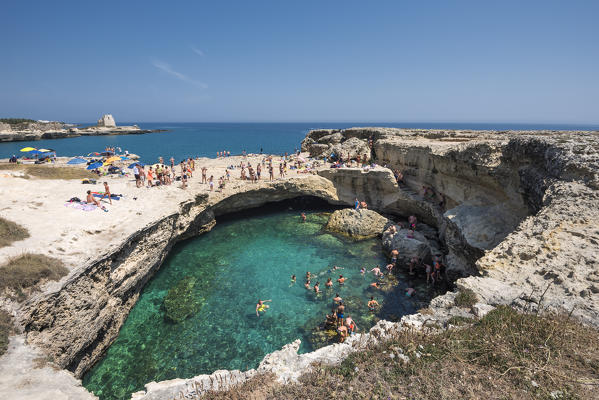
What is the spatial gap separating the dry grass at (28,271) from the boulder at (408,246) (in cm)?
1506

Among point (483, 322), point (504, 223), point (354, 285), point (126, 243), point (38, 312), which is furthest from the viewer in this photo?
point (354, 285)

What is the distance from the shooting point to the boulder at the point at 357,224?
1903 centimetres

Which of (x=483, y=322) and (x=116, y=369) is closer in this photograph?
(x=483, y=322)

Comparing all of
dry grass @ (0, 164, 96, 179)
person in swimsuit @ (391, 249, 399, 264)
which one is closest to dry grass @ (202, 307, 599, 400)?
person in swimsuit @ (391, 249, 399, 264)

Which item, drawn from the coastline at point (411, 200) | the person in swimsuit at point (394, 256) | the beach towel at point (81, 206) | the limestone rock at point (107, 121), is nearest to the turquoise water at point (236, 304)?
the person in swimsuit at point (394, 256)

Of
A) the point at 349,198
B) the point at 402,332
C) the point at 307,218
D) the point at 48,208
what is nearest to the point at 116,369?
the point at 48,208

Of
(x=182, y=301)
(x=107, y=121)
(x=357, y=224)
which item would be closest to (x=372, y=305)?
(x=357, y=224)

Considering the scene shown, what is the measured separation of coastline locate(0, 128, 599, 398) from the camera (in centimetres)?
746

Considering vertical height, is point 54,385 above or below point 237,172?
below

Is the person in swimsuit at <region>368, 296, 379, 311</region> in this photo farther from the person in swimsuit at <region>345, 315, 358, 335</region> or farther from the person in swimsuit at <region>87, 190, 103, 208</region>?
the person in swimsuit at <region>87, 190, 103, 208</region>

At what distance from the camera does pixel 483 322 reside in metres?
5.91

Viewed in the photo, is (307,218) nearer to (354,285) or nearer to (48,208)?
(354,285)

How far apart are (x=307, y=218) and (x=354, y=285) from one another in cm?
910

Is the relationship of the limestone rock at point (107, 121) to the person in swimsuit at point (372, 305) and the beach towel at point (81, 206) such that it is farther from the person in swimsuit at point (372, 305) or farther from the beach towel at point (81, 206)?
the person in swimsuit at point (372, 305)
